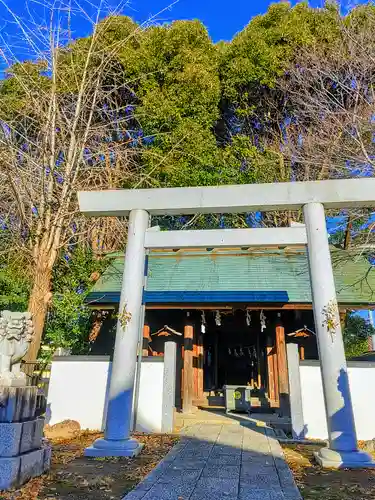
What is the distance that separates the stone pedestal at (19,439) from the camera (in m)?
3.34

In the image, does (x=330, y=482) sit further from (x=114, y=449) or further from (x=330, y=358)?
(x=114, y=449)

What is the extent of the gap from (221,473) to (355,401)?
12.5 ft

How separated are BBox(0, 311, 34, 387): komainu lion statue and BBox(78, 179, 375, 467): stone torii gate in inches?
62.1

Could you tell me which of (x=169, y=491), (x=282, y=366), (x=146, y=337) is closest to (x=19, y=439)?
(x=169, y=491)

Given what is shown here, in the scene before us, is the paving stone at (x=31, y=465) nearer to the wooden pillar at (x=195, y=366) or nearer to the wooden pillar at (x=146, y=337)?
the wooden pillar at (x=146, y=337)

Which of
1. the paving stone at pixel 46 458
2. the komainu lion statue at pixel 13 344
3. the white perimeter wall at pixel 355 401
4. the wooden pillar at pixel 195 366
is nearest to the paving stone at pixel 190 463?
→ the paving stone at pixel 46 458

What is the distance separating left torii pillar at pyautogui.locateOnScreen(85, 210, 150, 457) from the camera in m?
4.81

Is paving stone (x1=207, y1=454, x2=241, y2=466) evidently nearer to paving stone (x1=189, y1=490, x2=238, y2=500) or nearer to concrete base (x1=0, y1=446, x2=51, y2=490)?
paving stone (x1=189, y1=490, x2=238, y2=500)

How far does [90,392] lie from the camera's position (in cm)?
701

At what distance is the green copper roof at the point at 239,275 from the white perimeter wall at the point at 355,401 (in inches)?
95.3

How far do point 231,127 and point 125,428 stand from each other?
1384cm

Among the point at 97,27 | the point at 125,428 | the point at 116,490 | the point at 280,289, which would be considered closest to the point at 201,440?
the point at 125,428

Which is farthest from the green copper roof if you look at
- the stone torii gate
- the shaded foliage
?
the stone torii gate

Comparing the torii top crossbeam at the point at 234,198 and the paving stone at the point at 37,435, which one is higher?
the torii top crossbeam at the point at 234,198
